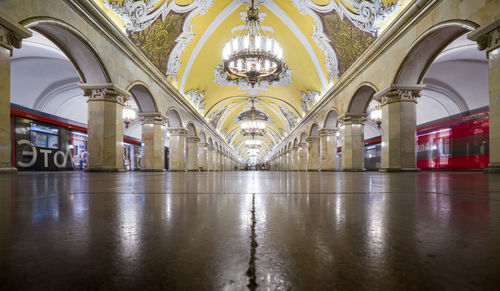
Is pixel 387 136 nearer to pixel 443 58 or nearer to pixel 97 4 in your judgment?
pixel 443 58

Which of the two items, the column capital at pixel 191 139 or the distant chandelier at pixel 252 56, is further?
the column capital at pixel 191 139

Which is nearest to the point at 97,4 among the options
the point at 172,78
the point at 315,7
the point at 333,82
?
the point at 172,78

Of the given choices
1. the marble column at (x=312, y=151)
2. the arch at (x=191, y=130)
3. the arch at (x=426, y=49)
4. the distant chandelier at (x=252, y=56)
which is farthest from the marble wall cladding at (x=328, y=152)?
the arch at (x=191, y=130)

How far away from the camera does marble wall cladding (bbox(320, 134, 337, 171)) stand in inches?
531

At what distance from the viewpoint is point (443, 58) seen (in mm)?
10219

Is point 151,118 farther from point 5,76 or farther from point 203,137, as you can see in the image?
point 203,137

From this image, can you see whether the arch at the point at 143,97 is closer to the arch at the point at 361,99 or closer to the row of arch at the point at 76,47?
the row of arch at the point at 76,47

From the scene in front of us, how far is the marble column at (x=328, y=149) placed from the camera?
13.6 m

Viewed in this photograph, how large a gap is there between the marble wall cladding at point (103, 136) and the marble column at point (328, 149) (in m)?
9.61

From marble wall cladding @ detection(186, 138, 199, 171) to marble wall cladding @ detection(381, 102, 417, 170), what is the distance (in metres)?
11.4

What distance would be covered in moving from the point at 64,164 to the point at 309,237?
45.5 feet

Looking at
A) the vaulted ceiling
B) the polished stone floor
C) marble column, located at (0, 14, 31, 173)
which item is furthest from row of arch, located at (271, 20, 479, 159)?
marble column, located at (0, 14, 31, 173)

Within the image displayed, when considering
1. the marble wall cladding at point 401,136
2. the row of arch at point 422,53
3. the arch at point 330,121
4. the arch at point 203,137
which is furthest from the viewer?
the arch at point 203,137

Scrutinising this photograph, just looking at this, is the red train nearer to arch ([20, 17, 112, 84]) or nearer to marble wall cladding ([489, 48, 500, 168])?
marble wall cladding ([489, 48, 500, 168])
